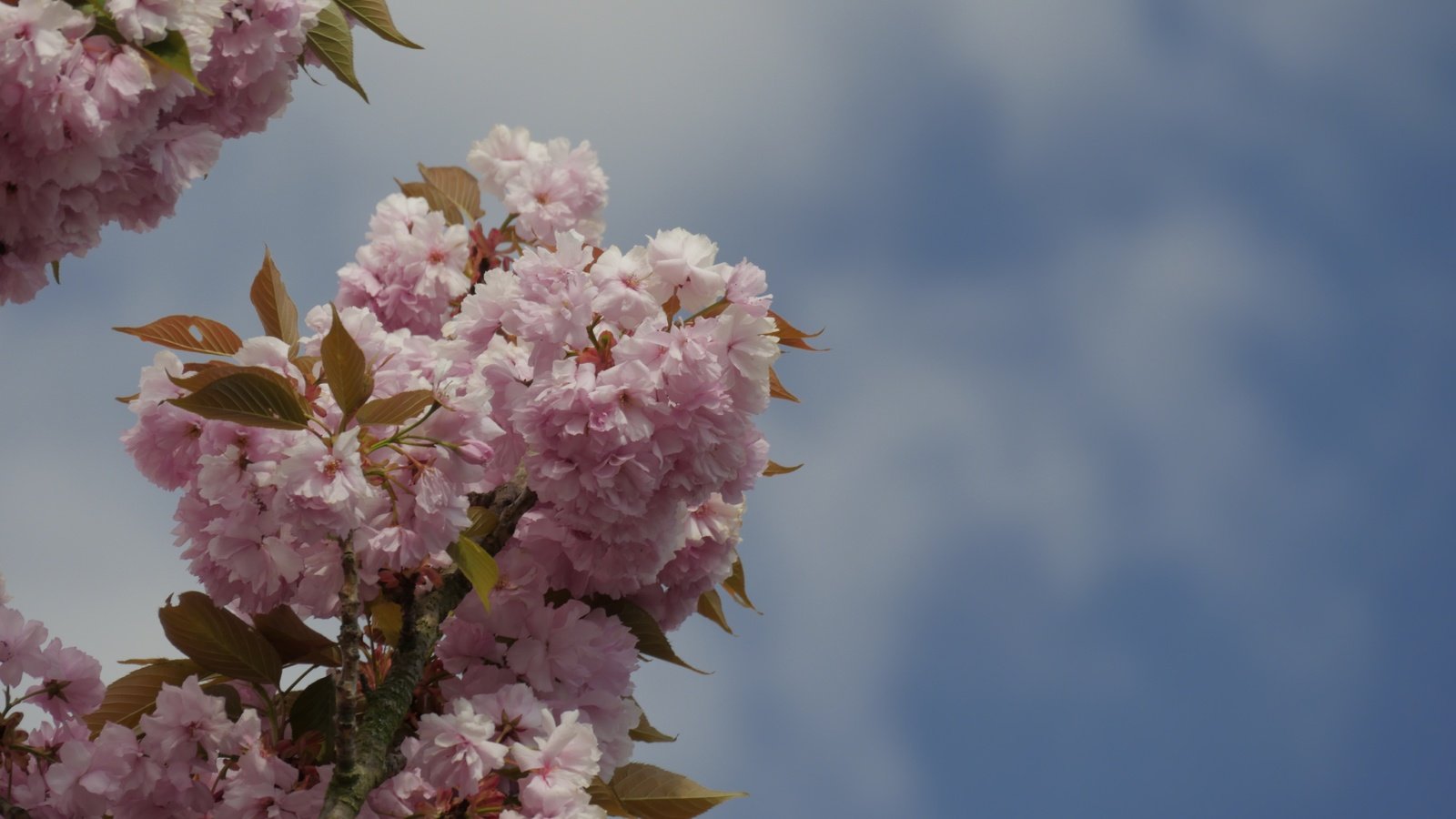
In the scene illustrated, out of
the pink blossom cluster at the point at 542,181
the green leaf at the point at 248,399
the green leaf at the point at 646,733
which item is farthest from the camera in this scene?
the pink blossom cluster at the point at 542,181

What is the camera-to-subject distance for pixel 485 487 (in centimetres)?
259

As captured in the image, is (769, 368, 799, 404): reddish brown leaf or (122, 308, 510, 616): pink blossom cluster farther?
(769, 368, 799, 404): reddish brown leaf

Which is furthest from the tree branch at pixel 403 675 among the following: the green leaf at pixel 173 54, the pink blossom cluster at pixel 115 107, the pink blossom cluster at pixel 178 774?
the green leaf at pixel 173 54

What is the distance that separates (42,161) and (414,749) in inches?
43.4

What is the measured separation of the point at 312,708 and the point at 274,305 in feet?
2.47

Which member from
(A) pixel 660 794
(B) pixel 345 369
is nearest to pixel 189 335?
(B) pixel 345 369

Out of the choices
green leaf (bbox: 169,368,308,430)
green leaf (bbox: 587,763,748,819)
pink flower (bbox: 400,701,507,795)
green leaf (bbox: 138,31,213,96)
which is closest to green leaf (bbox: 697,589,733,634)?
green leaf (bbox: 587,763,748,819)

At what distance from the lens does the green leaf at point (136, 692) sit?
2.64 metres

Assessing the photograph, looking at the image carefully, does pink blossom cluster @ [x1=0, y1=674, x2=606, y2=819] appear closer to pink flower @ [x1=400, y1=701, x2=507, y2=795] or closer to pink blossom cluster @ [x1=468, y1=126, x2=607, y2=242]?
pink flower @ [x1=400, y1=701, x2=507, y2=795]

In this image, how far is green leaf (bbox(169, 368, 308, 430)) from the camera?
82.8 inches

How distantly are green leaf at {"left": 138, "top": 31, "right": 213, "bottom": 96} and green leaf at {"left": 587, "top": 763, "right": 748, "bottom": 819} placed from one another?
4.78 feet

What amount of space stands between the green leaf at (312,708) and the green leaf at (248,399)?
2.00 feet

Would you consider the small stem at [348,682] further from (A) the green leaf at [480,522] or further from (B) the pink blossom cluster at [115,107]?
(B) the pink blossom cluster at [115,107]

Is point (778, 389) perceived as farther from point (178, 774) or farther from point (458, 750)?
point (178, 774)
